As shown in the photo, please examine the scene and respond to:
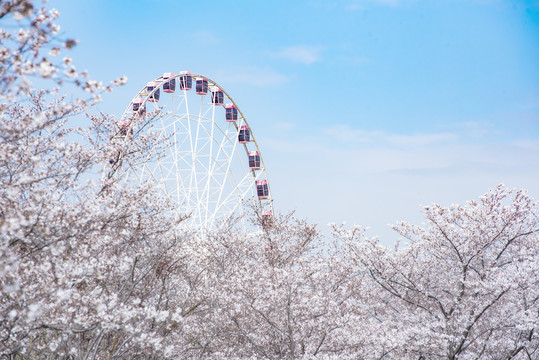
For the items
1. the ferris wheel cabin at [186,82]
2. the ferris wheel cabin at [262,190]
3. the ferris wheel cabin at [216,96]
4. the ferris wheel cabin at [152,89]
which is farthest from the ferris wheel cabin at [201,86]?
the ferris wheel cabin at [262,190]

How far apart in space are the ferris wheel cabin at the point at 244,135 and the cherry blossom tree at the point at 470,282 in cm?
2042

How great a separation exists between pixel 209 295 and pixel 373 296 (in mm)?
6344

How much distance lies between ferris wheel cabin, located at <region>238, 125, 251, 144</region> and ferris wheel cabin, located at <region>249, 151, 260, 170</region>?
92 cm

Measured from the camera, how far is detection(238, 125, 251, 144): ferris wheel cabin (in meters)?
32.7

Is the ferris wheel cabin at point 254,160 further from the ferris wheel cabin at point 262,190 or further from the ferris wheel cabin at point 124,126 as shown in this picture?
the ferris wheel cabin at point 124,126

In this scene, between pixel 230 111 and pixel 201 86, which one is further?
pixel 230 111

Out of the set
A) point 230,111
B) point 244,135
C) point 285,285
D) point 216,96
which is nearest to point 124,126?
point 285,285

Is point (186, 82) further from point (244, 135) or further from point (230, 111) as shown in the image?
point (244, 135)

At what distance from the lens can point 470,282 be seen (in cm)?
1084

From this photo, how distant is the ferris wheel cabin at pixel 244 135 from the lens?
32656 mm

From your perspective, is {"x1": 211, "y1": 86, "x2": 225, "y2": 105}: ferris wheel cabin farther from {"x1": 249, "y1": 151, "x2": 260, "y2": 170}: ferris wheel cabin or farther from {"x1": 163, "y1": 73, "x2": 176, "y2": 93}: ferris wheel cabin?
{"x1": 249, "y1": 151, "x2": 260, "y2": 170}: ferris wheel cabin

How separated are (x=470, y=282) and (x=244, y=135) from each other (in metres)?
23.4

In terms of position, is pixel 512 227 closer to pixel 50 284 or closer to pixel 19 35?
pixel 50 284

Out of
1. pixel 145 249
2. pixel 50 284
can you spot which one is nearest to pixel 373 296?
pixel 145 249
